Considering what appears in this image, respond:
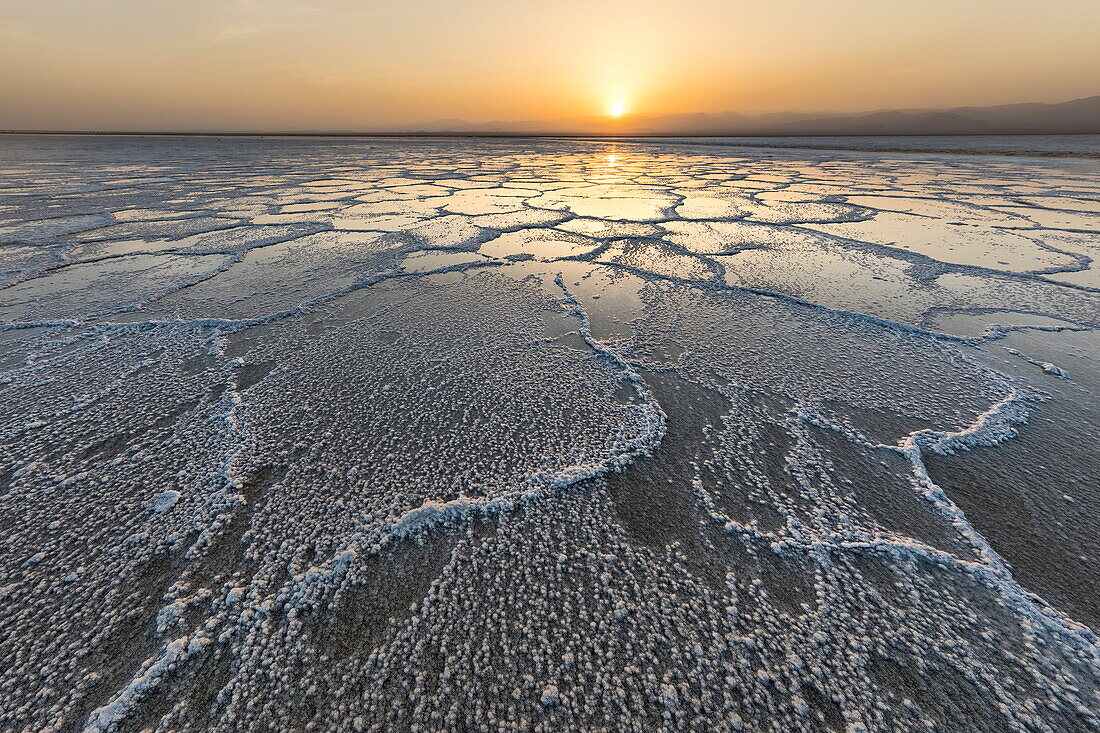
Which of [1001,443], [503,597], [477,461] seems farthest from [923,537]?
[477,461]

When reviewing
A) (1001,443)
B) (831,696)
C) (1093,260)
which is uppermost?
(1093,260)

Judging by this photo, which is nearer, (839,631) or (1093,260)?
(839,631)

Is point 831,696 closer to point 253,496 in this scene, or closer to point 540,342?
point 253,496

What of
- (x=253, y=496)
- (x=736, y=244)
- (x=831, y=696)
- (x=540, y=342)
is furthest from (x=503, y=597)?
(x=736, y=244)

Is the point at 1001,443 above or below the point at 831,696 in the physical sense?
above

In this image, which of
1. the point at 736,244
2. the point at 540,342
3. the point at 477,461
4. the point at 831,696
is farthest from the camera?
the point at 736,244

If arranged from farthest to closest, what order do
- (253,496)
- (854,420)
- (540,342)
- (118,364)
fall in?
(540,342)
(118,364)
(854,420)
(253,496)
